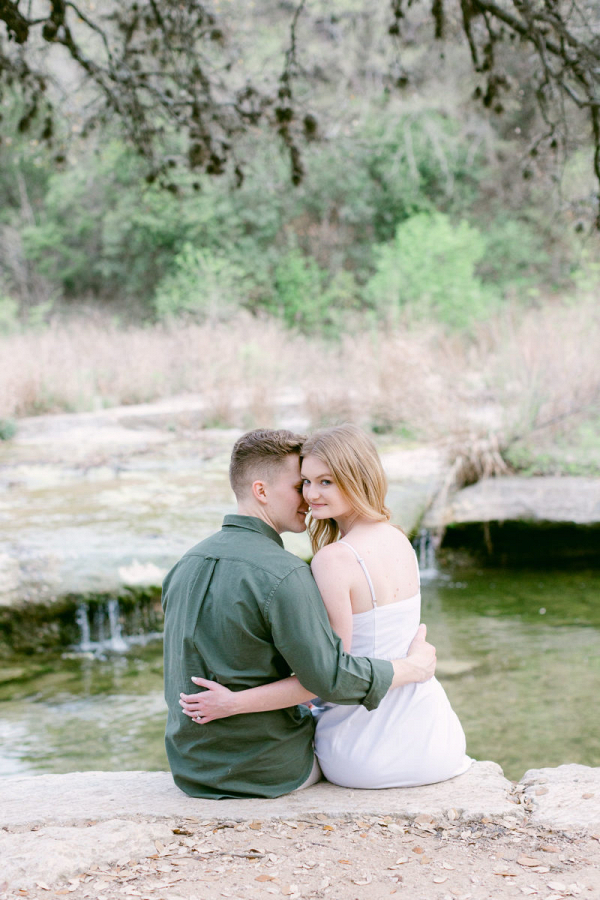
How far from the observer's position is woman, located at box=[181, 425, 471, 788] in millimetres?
2523

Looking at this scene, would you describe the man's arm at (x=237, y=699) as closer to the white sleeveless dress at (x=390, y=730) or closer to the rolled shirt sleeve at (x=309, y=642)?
the rolled shirt sleeve at (x=309, y=642)

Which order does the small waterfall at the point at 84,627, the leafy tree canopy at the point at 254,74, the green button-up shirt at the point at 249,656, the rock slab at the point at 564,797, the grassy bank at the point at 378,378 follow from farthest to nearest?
the grassy bank at the point at 378,378
the small waterfall at the point at 84,627
the leafy tree canopy at the point at 254,74
the rock slab at the point at 564,797
the green button-up shirt at the point at 249,656

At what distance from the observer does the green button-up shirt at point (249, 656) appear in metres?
2.32

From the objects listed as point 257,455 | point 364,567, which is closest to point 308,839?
point 364,567

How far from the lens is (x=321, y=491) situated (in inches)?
101

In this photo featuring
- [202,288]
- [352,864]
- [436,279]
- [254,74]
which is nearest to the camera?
[352,864]

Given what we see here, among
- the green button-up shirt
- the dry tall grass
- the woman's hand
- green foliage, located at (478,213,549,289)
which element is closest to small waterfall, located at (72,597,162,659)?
the green button-up shirt

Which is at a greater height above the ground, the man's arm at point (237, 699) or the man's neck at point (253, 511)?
the man's neck at point (253, 511)

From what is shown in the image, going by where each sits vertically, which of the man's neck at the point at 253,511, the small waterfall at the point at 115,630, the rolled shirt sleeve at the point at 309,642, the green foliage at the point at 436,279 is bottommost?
the small waterfall at the point at 115,630

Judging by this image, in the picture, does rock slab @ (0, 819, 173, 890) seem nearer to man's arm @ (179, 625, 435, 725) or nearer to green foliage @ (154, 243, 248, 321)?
man's arm @ (179, 625, 435, 725)

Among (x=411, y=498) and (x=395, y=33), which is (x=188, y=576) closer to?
(x=395, y=33)

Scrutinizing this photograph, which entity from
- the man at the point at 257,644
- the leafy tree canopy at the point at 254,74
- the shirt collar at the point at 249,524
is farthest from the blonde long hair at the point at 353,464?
the leafy tree canopy at the point at 254,74

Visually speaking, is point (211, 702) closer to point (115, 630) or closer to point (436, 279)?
point (115, 630)

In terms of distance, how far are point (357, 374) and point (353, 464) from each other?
828cm
